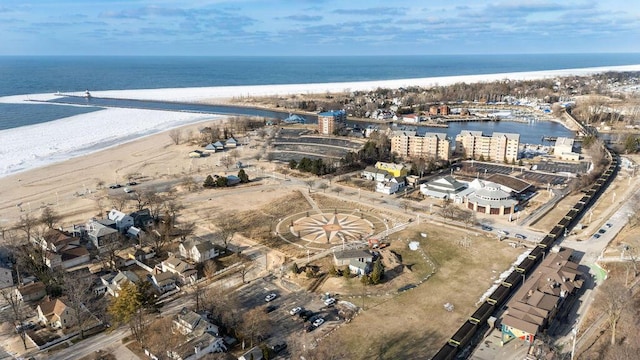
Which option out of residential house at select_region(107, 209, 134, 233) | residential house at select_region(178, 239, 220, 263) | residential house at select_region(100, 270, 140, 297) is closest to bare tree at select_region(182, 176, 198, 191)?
residential house at select_region(107, 209, 134, 233)

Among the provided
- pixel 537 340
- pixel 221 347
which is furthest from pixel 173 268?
pixel 537 340

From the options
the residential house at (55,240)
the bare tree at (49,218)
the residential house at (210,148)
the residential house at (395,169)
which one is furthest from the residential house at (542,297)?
the residential house at (210,148)

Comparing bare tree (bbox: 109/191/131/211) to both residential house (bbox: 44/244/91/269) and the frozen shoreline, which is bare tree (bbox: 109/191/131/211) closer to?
residential house (bbox: 44/244/91/269)

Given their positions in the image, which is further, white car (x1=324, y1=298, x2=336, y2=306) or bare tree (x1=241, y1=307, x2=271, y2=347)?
white car (x1=324, y1=298, x2=336, y2=306)

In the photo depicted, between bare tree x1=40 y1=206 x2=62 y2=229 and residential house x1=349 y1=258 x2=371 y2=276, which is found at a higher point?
bare tree x1=40 y1=206 x2=62 y2=229

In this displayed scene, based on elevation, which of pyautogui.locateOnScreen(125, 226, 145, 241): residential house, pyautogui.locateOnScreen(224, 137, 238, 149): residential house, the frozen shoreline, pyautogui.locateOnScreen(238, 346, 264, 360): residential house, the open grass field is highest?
the frozen shoreline

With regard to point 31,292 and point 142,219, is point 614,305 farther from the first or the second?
point 142,219

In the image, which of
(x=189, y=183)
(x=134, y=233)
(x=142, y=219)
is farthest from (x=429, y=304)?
(x=189, y=183)

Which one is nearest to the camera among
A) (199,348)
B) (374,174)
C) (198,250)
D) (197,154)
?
(199,348)
